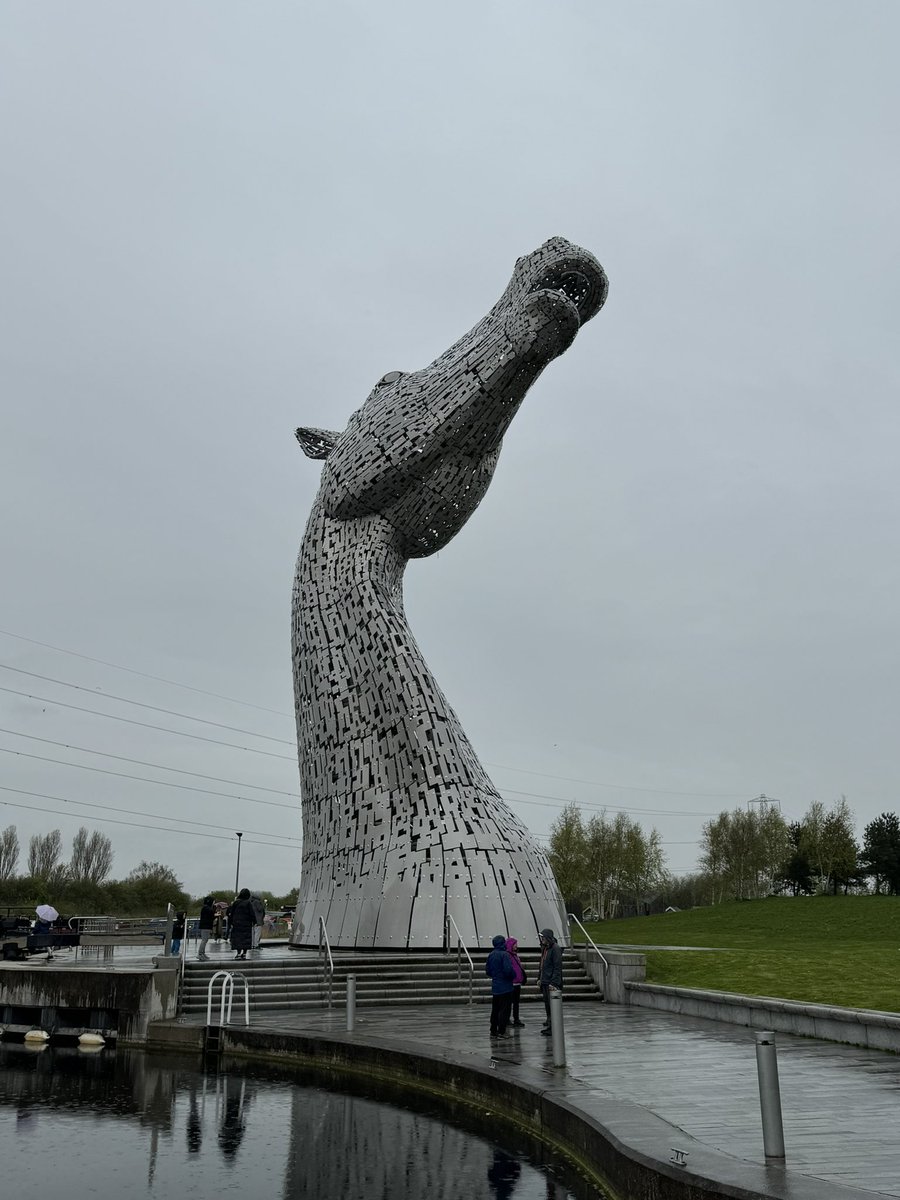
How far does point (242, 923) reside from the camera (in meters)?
17.7

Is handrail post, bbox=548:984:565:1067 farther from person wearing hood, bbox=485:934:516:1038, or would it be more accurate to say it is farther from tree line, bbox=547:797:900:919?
tree line, bbox=547:797:900:919

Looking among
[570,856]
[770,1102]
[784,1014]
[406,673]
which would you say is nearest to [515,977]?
[784,1014]

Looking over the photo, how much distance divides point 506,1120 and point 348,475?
610 inches

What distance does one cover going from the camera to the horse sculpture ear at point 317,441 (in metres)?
25.6

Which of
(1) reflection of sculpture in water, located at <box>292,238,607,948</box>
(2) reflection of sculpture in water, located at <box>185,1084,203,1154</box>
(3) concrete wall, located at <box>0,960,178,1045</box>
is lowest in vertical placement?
(2) reflection of sculpture in water, located at <box>185,1084,203,1154</box>

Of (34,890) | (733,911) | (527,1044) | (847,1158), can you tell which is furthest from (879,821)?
(847,1158)

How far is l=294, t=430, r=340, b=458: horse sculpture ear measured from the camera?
25.6 meters

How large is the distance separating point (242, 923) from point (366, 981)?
2659 mm

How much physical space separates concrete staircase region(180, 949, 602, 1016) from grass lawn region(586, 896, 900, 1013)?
7.63ft

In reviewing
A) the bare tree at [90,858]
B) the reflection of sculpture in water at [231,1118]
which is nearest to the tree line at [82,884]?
the bare tree at [90,858]

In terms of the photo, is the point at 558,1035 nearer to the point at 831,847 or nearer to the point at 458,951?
the point at 458,951

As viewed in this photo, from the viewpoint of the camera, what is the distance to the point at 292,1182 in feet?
21.8

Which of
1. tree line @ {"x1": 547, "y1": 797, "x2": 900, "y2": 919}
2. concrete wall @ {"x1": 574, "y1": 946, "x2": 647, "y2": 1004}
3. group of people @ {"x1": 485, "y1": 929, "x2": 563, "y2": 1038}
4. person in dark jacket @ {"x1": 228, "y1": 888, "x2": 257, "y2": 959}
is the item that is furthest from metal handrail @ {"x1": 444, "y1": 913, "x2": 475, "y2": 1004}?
tree line @ {"x1": 547, "y1": 797, "x2": 900, "y2": 919}

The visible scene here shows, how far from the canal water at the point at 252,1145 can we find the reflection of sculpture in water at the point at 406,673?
778 cm
